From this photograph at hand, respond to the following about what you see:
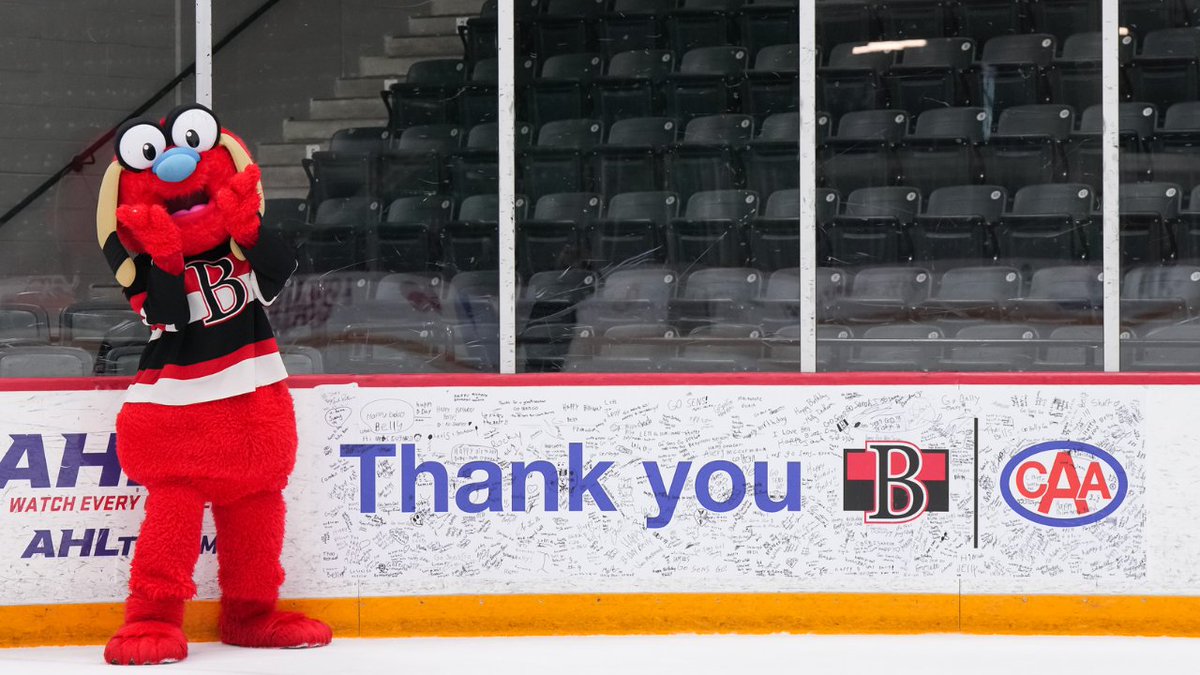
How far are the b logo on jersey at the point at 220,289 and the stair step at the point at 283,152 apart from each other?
0.52 metres

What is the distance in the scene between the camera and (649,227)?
4.66m

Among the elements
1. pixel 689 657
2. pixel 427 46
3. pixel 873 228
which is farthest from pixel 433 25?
pixel 689 657

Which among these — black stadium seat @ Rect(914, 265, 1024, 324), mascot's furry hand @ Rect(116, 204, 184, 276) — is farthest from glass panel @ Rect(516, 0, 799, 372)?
mascot's furry hand @ Rect(116, 204, 184, 276)

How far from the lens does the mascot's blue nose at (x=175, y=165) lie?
13.4 ft

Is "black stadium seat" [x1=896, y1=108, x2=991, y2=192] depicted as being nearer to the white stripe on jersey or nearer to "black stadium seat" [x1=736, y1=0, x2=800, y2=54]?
"black stadium seat" [x1=736, y1=0, x2=800, y2=54]

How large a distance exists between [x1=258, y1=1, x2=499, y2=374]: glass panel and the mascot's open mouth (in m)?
0.45

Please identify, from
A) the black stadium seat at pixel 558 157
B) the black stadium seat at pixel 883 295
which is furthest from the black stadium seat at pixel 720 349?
the black stadium seat at pixel 558 157

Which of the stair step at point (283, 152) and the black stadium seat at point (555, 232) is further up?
the stair step at point (283, 152)

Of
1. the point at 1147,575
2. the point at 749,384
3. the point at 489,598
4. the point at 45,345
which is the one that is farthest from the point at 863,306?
the point at 45,345

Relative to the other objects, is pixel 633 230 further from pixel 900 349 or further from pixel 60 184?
pixel 60 184

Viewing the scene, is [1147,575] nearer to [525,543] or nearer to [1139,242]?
[1139,242]

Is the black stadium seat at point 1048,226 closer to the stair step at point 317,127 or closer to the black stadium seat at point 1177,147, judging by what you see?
the black stadium seat at point 1177,147

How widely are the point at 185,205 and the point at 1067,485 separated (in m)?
2.57

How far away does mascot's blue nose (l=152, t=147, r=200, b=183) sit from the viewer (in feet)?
13.4
